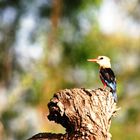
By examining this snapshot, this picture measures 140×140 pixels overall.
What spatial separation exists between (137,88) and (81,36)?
10.5 feet

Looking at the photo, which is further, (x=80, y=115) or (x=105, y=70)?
(x=105, y=70)

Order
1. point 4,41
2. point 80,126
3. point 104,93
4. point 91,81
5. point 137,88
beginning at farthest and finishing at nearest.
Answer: point 137,88, point 4,41, point 91,81, point 104,93, point 80,126

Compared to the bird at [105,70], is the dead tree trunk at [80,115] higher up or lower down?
lower down

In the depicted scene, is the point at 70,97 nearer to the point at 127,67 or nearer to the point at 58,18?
the point at 58,18

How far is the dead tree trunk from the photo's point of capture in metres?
3.00

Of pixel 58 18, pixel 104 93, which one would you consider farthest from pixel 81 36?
pixel 104 93

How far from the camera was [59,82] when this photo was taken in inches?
633

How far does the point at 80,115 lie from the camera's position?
9.91ft

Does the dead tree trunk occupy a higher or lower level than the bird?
lower

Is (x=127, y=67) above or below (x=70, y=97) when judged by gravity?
above

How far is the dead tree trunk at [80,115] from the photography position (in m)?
3.00

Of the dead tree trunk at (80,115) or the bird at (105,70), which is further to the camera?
the bird at (105,70)

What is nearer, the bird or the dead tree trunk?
the dead tree trunk

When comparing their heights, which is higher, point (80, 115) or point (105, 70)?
point (105, 70)
